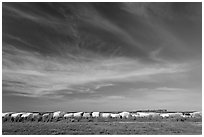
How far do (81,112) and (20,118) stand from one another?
10311mm

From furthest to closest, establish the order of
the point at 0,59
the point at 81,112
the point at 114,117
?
the point at 81,112 < the point at 114,117 < the point at 0,59

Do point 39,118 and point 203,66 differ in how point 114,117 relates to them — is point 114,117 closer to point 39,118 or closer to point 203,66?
point 39,118

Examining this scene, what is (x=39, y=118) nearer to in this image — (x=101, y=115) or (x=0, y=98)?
(x=101, y=115)

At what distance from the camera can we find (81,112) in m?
39.1

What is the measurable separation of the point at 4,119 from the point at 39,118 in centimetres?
528

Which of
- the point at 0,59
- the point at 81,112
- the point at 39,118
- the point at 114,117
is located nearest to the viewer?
the point at 0,59

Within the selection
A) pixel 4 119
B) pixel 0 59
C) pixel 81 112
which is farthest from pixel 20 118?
pixel 0 59

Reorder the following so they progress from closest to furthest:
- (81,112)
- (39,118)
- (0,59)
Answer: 1. (0,59)
2. (39,118)
3. (81,112)

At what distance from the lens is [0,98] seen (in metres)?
14.1

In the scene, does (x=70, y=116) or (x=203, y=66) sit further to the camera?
(x=70, y=116)

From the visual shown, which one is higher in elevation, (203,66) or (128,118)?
(203,66)

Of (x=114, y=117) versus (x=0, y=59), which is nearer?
(x=0, y=59)

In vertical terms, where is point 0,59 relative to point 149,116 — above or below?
above

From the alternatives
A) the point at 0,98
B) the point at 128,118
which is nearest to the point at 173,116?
the point at 128,118
